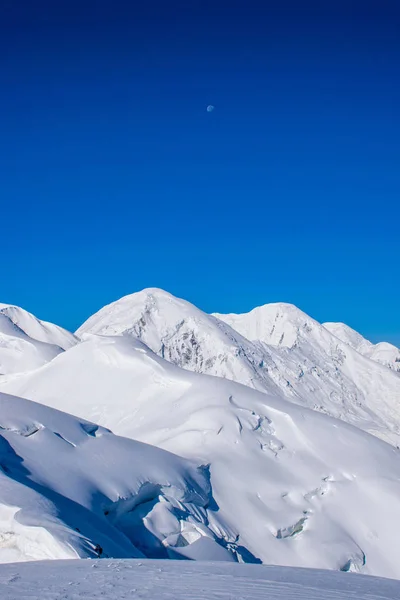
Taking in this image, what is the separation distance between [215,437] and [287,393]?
85.0 m

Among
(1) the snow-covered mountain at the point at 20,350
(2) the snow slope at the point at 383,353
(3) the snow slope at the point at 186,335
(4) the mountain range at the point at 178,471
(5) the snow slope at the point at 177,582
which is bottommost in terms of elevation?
→ (5) the snow slope at the point at 177,582

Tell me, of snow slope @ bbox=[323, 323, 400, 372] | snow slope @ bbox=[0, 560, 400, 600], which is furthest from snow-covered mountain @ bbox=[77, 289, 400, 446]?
snow slope @ bbox=[0, 560, 400, 600]

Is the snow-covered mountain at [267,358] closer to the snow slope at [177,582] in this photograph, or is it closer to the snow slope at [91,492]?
the snow slope at [91,492]

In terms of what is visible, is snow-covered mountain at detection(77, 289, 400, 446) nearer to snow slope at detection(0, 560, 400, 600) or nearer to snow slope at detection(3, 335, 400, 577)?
snow slope at detection(3, 335, 400, 577)

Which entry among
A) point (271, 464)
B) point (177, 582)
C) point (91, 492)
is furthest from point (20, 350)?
point (177, 582)

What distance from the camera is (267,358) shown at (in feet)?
392

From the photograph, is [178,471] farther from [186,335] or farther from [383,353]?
[383,353]

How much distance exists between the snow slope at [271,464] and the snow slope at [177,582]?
40.8 ft

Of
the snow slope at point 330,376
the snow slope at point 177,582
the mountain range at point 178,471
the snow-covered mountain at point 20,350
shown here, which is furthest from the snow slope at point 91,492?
the snow slope at point 330,376

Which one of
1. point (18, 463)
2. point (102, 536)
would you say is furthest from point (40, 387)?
point (102, 536)

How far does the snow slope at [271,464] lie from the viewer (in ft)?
81.1

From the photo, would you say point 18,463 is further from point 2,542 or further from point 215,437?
point 215,437

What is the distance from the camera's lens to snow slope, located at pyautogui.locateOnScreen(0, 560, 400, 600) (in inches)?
328

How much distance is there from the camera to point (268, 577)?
33.0 ft
